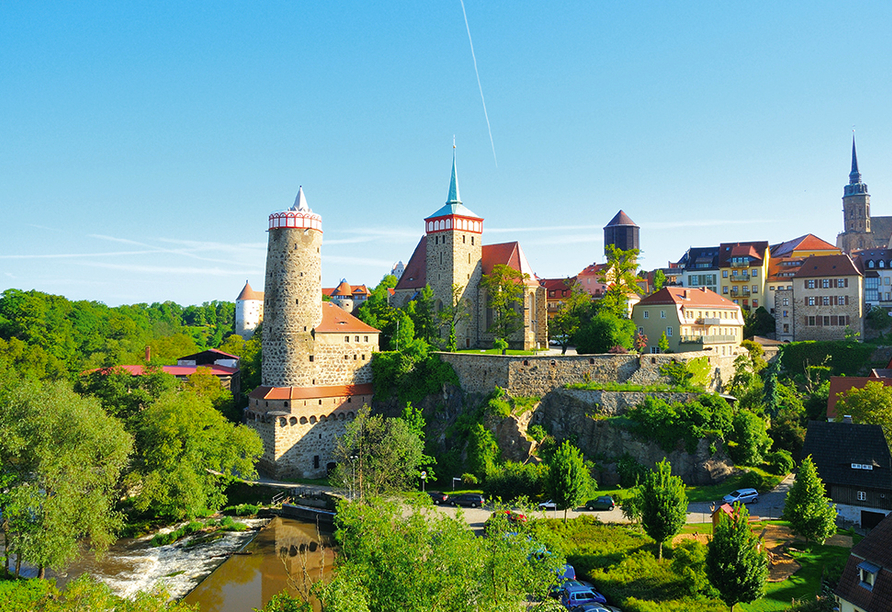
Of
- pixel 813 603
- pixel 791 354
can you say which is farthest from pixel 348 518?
pixel 791 354

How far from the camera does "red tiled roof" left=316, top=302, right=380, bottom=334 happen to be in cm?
4653

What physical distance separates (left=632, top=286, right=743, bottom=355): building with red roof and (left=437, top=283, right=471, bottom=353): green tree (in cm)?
1556

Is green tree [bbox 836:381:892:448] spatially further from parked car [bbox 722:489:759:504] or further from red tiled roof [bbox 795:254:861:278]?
red tiled roof [bbox 795:254:861:278]

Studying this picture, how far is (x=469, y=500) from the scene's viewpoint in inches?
1410

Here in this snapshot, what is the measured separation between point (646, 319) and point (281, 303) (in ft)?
103

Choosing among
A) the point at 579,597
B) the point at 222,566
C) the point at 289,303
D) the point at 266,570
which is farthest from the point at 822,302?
the point at 222,566

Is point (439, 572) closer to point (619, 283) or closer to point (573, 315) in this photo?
point (573, 315)

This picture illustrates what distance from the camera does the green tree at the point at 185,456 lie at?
34.3 m

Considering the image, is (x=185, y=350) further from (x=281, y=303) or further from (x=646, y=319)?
(x=646, y=319)

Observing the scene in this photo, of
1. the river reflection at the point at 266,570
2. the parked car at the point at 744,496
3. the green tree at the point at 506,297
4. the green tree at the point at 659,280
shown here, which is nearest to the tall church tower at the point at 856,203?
the green tree at the point at 659,280

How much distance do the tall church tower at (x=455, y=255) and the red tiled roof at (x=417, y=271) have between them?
206 centimetres

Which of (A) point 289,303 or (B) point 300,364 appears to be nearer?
(B) point 300,364

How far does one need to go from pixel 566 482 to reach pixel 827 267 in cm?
4682

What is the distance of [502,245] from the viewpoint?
2127 inches
